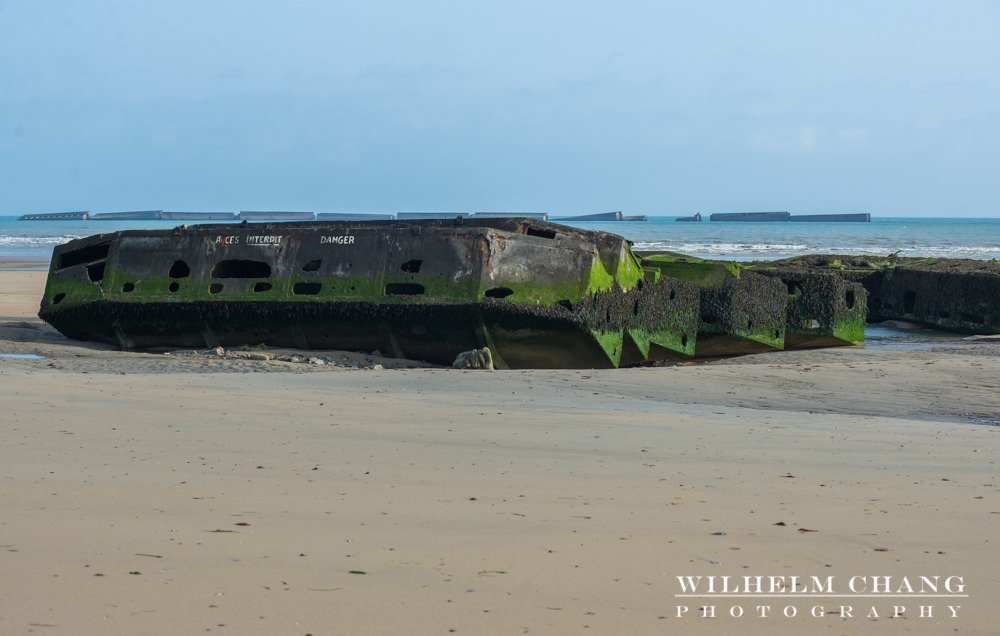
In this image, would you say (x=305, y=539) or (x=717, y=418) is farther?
(x=717, y=418)

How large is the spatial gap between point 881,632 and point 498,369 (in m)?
6.79

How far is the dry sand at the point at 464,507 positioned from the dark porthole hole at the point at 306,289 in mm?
2333

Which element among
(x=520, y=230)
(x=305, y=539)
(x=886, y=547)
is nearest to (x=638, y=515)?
(x=886, y=547)

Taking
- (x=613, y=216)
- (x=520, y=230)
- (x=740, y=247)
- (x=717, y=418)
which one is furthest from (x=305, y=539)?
(x=613, y=216)

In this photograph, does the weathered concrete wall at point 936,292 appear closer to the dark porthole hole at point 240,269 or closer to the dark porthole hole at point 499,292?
the dark porthole hole at point 499,292

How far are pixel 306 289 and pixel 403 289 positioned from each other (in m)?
0.92

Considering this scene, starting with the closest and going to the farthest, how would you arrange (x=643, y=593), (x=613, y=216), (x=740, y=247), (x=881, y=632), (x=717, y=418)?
(x=881, y=632) → (x=643, y=593) → (x=717, y=418) → (x=740, y=247) → (x=613, y=216)

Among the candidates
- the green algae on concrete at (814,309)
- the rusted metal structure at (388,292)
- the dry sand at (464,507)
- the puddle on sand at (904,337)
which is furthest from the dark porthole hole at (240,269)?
the puddle on sand at (904,337)

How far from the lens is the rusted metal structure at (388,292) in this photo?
948cm

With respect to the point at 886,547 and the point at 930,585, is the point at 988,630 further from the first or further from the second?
the point at 886,547

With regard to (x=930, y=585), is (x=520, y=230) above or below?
above

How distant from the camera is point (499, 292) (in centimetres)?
945

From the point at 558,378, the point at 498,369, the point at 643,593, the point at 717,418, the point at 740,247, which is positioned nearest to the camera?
the point at 643,593

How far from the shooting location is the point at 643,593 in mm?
3121
